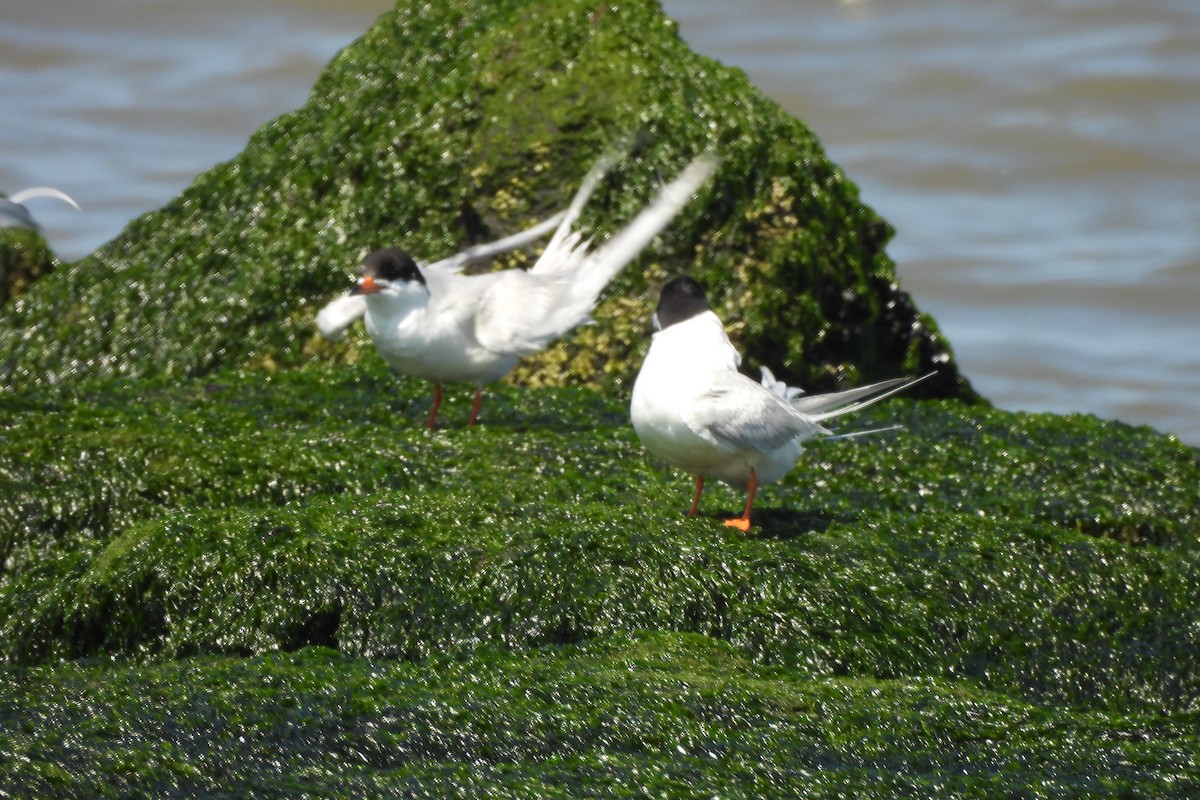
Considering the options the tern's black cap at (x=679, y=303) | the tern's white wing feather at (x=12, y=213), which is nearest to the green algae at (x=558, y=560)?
the tern's black cap at (x=679, y=303)

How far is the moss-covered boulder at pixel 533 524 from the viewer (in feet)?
11.9

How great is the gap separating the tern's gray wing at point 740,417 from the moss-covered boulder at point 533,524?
31 centimetres

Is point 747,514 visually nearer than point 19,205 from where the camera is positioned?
Yes

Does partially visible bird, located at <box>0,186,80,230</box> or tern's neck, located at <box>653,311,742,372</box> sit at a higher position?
partially visible bird, located at <box>0,186,80,230</box>

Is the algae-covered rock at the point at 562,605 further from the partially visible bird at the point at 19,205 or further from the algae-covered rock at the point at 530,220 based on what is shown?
the algae-covered rock at the point at 530,220

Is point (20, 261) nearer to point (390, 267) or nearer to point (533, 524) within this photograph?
point (390, 267)

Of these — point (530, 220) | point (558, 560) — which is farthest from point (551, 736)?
point (530, 220)

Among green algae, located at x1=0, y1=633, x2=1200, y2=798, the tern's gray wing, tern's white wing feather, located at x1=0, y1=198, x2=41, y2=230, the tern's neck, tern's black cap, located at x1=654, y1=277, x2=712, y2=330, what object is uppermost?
tern's white wing feather, located at x1=0, y1=198, x2=41, y2=230

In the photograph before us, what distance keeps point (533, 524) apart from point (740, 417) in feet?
2.43

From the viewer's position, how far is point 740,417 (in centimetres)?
509

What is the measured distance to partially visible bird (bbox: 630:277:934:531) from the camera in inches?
201

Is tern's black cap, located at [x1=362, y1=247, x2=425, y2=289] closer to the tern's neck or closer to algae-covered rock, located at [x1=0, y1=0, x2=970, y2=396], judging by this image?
algae-covered rock, located at [x1=0, y1=0, x2=970, y2=396]

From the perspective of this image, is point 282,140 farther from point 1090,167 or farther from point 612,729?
point 1090,167

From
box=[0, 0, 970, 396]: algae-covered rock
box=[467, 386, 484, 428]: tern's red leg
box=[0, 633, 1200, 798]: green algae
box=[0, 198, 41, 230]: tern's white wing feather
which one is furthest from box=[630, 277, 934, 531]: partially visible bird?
box=[0, 198, 41, 230]: tern's white wing feather
